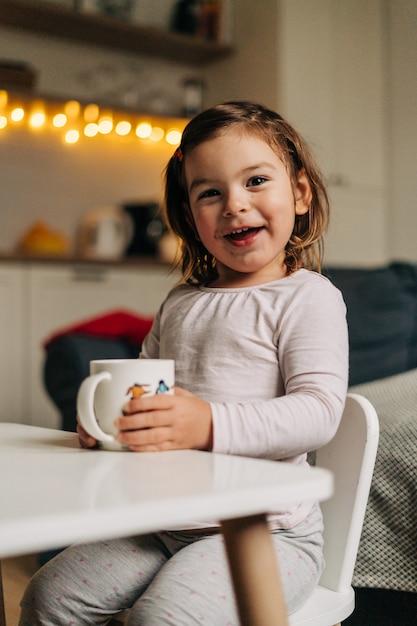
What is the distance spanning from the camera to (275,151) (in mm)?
1031

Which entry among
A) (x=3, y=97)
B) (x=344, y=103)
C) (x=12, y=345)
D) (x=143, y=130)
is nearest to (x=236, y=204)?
(x=12, y=345)

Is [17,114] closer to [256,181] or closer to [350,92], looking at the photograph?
[350,92]

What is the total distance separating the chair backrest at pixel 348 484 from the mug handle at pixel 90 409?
0.34 meters

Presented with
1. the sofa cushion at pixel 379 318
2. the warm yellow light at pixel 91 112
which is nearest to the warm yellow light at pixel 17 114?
the warm yellow light at pixel 91 112

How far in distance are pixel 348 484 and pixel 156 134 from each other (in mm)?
3867

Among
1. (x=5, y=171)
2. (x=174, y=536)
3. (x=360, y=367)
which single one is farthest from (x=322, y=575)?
(x=5, y=171)

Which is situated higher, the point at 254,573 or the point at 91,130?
the point at 91,130

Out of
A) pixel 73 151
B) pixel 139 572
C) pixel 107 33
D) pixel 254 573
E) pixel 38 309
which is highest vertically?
pixel 107 33

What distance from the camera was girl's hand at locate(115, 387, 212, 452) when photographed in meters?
0.67

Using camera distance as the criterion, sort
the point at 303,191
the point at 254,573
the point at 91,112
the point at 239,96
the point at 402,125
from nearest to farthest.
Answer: the point at 254,573 → the point at 303,191 → the point at 91,112 → the point at 239,96 → the point at 402,125

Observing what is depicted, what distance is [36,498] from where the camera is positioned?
1.58ft

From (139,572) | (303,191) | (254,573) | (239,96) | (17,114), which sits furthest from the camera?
(239,96)

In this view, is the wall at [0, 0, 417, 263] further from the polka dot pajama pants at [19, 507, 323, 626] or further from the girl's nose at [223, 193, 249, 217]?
the polka dot pajama pants at [19, 507, 323, 626]

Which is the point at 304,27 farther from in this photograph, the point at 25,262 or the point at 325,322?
the point at 325,322
